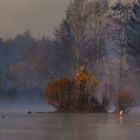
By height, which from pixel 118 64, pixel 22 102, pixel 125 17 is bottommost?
pixel 22 102

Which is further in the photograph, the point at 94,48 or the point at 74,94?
the point at 94,48

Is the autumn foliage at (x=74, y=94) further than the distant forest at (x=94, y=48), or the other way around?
the distant forest at (x=94, y=48)

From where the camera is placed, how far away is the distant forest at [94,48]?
46.7 m

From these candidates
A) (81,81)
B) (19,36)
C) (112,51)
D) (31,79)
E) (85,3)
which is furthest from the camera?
(19,36)

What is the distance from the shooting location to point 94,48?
158ft

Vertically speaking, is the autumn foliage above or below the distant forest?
below

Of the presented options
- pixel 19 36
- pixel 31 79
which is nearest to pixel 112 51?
pixel 31 79

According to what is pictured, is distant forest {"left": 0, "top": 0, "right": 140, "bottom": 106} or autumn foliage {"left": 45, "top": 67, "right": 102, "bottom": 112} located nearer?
autumn foliage {"left": 45, "top": 67, "right": 102, "bottom": 112}

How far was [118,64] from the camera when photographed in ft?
172

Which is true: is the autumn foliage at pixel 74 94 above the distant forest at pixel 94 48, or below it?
below

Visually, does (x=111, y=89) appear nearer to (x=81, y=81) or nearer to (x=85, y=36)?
(x=81, y=81)

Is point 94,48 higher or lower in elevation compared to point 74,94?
higher

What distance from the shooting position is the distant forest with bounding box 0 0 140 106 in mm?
46719

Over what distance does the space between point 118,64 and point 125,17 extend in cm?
429
